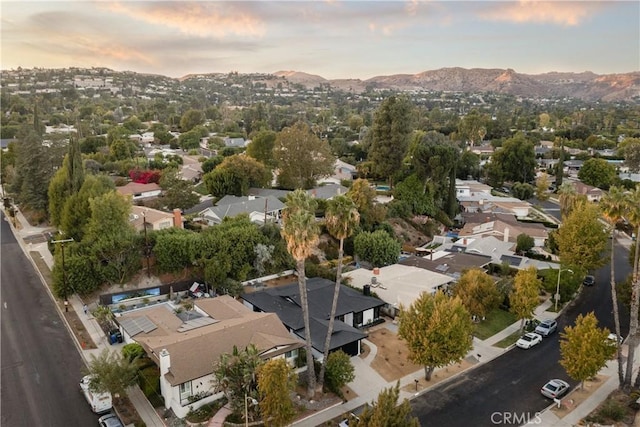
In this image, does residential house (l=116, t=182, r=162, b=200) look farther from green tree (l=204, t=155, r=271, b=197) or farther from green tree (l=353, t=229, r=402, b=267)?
green tree (l=353, t=229, r=402, b=267)

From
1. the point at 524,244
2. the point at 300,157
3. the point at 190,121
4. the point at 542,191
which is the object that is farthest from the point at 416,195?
the point at 190,121

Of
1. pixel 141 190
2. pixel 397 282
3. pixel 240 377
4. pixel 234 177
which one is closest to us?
pixel 240 377

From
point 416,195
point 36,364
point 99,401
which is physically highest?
point 416,195

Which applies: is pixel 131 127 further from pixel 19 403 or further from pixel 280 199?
pixel 19 403

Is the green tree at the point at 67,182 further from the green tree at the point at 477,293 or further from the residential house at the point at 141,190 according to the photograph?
the green tree at the point at 477,293

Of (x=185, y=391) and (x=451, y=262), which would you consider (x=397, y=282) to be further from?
(x=185, y=391)

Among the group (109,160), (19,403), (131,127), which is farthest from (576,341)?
(131,127)

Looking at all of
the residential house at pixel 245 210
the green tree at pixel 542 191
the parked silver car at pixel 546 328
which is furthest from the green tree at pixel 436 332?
the green tree at pixel 542 191
